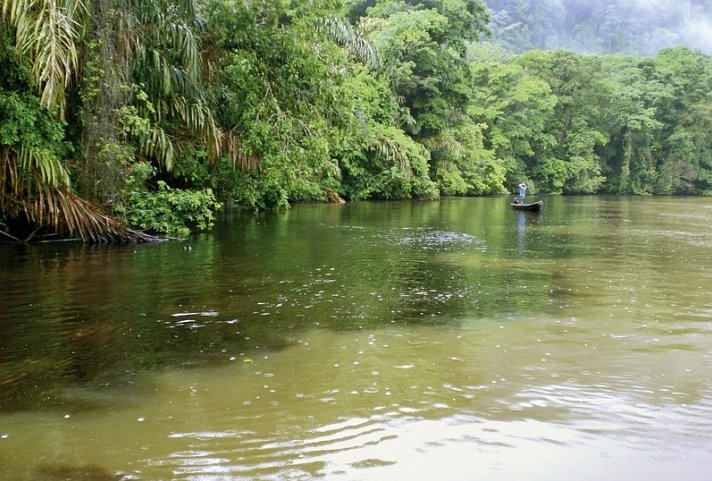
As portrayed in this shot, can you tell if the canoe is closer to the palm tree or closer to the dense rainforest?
the dense rainforest

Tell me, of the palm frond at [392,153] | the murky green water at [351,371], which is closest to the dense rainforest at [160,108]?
the murky green water at [351,371]

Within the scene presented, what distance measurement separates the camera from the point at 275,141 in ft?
57.3

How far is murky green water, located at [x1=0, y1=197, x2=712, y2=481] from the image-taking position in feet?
14.8

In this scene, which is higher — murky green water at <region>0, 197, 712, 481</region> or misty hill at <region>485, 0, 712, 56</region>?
misty hill at <region>485, 0, 712, 56</region>

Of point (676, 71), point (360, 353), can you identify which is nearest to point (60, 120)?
point (360, 353)

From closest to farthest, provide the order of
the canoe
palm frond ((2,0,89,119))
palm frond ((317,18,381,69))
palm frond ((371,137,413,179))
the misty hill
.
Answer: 1. palm frond ((2,0,89,119))
2. palm frond ((317,18,381,69))
3. the canoe
4. palm frond ((371,137,413,179))
5. the misty hill

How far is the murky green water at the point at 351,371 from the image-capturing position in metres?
4.52

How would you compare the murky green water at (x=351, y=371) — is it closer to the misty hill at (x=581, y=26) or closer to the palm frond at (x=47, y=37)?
the palm frond at (x=47, y=37)

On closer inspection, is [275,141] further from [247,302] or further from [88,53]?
[247,302]

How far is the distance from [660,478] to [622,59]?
79389 millimetres

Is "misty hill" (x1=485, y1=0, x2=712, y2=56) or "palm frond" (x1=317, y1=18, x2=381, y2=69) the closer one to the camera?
"palm frond" (x1=317, y1=18, x2=381, y2=69)

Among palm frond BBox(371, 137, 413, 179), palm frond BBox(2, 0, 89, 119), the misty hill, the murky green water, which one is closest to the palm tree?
palm frond BBox(2, 0, 89, 119)

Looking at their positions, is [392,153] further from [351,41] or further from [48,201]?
[48,201]

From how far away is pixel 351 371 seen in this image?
639 centimetres
